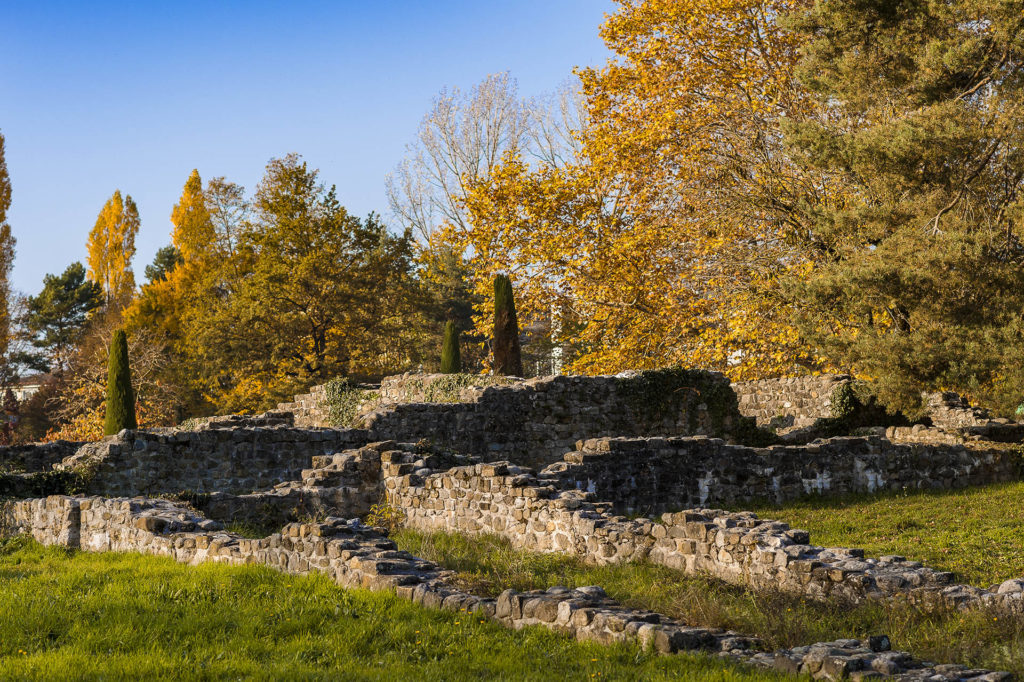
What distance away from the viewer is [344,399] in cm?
2408

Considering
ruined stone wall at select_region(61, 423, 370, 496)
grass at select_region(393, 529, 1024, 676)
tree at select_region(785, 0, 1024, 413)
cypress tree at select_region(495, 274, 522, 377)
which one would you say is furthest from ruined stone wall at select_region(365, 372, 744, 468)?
grass at select_region(393, 529, 1024, 676)

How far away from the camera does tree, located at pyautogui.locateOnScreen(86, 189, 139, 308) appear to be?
192 ft

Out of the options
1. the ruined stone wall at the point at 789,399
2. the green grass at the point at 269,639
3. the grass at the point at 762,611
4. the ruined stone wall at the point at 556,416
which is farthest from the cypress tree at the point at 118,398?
the green grass at the point at 269,639

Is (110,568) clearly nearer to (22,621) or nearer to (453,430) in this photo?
(22,621)

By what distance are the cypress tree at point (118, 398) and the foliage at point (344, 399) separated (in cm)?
687

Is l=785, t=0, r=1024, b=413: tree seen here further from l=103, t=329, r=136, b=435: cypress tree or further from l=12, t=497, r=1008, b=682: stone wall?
l=103, t=329, r=136, b=435: cypress tree

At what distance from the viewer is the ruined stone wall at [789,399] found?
76.9 feet

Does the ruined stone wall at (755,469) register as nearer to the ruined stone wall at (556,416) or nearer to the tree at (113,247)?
the ruined stone wall at (556,416)

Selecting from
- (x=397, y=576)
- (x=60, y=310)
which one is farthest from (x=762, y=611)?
(x=60, y=310)

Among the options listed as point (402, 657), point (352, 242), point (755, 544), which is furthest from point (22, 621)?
point (352, 242)

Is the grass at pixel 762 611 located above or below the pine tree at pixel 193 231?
below

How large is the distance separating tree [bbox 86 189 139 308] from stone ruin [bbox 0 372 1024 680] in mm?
38157

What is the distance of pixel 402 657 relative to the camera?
650cm

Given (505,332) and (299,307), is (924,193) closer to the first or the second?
(505,332)
